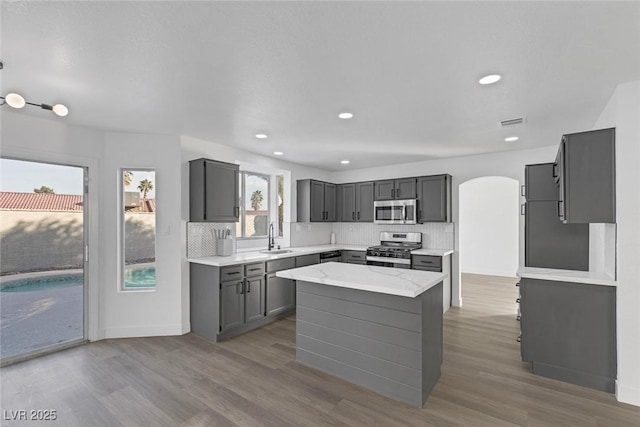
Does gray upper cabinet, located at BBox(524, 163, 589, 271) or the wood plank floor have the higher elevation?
gray upper cabinet, located at BBox(524, 163, 589, 271)

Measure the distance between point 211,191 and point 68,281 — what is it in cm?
193

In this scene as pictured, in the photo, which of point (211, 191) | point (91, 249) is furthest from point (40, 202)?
point (211, 191)

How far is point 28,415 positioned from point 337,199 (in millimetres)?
5255

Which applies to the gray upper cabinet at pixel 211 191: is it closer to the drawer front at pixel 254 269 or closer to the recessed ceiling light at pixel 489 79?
the drawer front at pixel 254 269

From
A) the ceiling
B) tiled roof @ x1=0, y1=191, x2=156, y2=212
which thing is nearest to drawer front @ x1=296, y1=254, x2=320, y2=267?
the ceiling

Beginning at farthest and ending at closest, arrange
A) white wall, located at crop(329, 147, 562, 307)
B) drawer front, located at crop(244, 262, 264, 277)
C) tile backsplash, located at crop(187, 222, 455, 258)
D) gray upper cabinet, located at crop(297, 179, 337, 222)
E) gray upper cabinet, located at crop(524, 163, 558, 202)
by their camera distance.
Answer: gray upper cabinet, located at crop(297, 179, 337, 222), white wall, located at crop(329, 147, 562, 307), tile backsplash, located at crop(187, 222, 455, 258), drawer front, located at crop(244, 262, 264, 277), gray upper cabinet, located at crop(524, 163, 558, 202)

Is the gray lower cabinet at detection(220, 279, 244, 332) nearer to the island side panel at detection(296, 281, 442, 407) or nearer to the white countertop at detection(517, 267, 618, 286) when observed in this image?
the island side panel at detection(296, 281, 442, 407)

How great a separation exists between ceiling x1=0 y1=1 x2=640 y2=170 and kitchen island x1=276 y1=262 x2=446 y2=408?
5.33 feet

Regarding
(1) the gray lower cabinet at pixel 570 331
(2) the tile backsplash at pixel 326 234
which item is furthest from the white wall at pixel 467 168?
(1) the gray lower cabinet at pixel 570 331

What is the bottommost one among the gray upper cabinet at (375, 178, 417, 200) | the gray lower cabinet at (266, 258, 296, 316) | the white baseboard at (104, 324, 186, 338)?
the white baseboard at (104, 324, 186, 338)

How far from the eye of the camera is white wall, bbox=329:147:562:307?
473 cm

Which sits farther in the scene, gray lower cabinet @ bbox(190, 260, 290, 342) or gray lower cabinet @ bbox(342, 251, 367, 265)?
gray lower cabinet @ bbox(342, 251, 367, 265)

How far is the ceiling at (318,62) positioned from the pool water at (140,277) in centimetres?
178

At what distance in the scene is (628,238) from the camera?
2.53 metres
